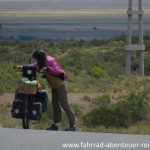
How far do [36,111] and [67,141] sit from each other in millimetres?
2278

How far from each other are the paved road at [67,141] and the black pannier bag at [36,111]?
1.61 metres

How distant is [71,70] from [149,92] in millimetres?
12202

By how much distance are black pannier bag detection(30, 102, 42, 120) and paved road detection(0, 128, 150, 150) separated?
→ 5.27 feet

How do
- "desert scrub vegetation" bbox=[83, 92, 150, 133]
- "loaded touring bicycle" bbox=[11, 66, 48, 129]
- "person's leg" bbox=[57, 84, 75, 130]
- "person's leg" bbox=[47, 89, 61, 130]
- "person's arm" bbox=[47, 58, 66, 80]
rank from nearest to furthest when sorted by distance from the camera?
"loaded touring bicycle" bbox=[11, 66, 48, 129] < "person's arm" bbox=[47, 58, 66, 80] < "person's leg" bbox=[57, 84, 75, 130] < "person's leg" bbox=[47, 89, 61, 130] < "desert scrub vegetation" bbox=[83, 92, 150, 133]

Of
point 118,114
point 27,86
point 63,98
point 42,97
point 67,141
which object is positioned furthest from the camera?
point 118,114

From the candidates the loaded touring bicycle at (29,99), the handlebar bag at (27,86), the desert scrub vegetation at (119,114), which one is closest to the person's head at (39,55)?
the loaded touring bicycle at (29,99)

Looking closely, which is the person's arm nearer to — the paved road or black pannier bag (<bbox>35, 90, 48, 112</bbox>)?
black pannier bag (<bbox>35, 90, 48, 112</bbox>)

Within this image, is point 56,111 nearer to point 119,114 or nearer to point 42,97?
point 42,97

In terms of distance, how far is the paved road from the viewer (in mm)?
8695

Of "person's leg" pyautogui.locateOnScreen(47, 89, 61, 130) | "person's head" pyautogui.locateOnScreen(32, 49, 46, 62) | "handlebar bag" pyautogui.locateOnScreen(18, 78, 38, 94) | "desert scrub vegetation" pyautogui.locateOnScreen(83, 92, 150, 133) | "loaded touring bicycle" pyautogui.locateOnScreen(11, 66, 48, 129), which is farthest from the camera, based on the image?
"desert scrub vegetation" pyautogui.locateOnScreen(83, 92, 150, 133)

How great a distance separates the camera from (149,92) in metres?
18.2

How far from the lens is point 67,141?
9031 millimetres

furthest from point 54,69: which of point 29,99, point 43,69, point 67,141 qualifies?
point 67,141

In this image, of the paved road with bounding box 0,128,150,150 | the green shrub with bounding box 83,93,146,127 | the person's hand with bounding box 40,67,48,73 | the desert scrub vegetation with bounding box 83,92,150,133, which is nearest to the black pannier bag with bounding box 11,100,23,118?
the person's hand with bounding box 40,67,48,73
